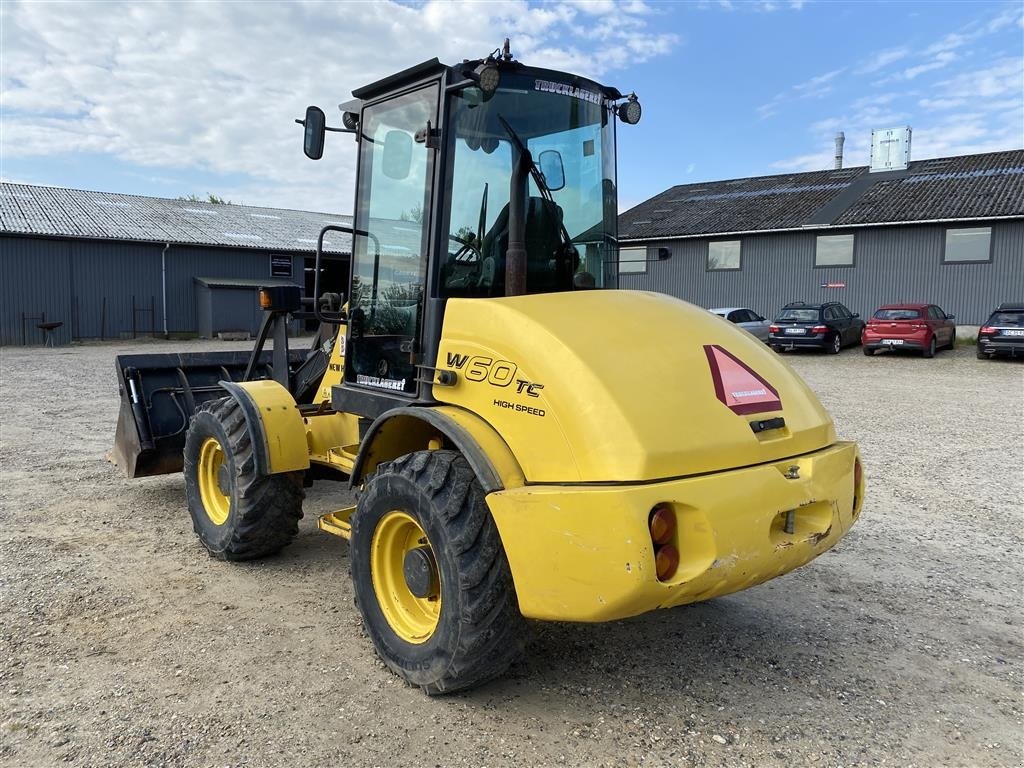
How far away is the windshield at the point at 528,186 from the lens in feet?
11.9

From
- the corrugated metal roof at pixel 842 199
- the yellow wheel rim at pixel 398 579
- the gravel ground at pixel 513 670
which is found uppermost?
the corrugated metal roof at pixel 842 199

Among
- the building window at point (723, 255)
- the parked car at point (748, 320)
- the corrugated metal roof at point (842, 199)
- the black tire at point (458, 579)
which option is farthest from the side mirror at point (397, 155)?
the building window at point (723, 255)

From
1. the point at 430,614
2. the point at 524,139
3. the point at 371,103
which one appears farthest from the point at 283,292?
the point at 430,614

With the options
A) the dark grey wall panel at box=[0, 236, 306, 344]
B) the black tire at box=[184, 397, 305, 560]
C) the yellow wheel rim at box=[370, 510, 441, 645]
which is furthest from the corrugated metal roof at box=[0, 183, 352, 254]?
the yellow wheel rim at box=[370, 510, 441, 645]

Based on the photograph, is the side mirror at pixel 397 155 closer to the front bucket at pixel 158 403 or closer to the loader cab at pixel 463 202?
the loader cab at pixel 463 202

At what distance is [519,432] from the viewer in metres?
3.09

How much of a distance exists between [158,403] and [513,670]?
13.1ft

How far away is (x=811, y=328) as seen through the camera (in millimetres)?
21422

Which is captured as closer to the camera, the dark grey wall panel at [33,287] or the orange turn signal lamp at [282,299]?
the orange turn signal lamp at [282,299]

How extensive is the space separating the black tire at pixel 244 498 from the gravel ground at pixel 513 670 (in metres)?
0.16

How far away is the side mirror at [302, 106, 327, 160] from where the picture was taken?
415 cm

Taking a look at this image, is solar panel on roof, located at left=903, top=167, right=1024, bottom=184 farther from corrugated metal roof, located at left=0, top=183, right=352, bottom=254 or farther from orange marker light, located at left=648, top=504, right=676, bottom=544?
orange marker light, located at left=648, top=504, right=676, bottom=544

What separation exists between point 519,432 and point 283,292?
240 centimetres

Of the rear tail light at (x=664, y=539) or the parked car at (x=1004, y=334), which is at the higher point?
the parked car at (x=1004, y=334)
